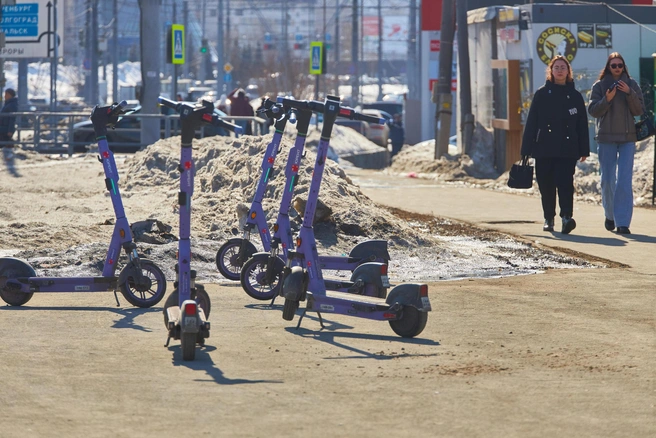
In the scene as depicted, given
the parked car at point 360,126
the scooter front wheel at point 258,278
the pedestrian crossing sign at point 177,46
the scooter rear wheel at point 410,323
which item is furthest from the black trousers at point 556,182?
the parked car at point 360,126

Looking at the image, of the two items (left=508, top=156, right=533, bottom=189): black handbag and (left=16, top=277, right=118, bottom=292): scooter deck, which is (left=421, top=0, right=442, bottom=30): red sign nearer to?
(left=508, top=156, right=533, bottom=189): black handbag

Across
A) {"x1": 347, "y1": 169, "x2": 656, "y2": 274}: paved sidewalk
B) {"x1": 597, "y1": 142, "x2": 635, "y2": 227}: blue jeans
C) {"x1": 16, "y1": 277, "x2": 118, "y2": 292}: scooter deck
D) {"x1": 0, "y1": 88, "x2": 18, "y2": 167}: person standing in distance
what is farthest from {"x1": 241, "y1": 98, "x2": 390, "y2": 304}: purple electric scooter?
{"x1": 0, "y1": 88, "x2": 18, "y2": 167}: person standing in distance

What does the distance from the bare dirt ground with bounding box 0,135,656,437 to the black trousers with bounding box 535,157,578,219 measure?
7.79 feet

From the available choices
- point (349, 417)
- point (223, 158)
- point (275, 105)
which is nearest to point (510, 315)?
point (275, 105)

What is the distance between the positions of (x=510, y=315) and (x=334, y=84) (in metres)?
74.8

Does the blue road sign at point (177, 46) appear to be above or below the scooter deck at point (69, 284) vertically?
above

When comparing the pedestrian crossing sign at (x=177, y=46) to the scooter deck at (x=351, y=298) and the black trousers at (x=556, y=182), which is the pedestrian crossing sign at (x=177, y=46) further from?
the scooter deck at (x=351, y=298)

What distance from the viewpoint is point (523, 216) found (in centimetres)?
1438

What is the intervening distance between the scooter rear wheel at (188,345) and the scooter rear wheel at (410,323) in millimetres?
1335

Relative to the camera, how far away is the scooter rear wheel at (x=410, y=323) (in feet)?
22.8

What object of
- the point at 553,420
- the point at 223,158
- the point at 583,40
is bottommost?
the point at 553,420

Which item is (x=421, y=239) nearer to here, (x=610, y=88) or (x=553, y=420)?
(x=610, y=88)

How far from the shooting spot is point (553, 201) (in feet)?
41.4

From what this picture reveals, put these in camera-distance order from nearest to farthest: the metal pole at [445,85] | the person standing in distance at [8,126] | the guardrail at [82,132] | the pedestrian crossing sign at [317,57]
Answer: the guardrail at [82,132], the person standing in distance at [8,126], the metal pole at [445,85], the pedestrian crossing sign at [317,57]
